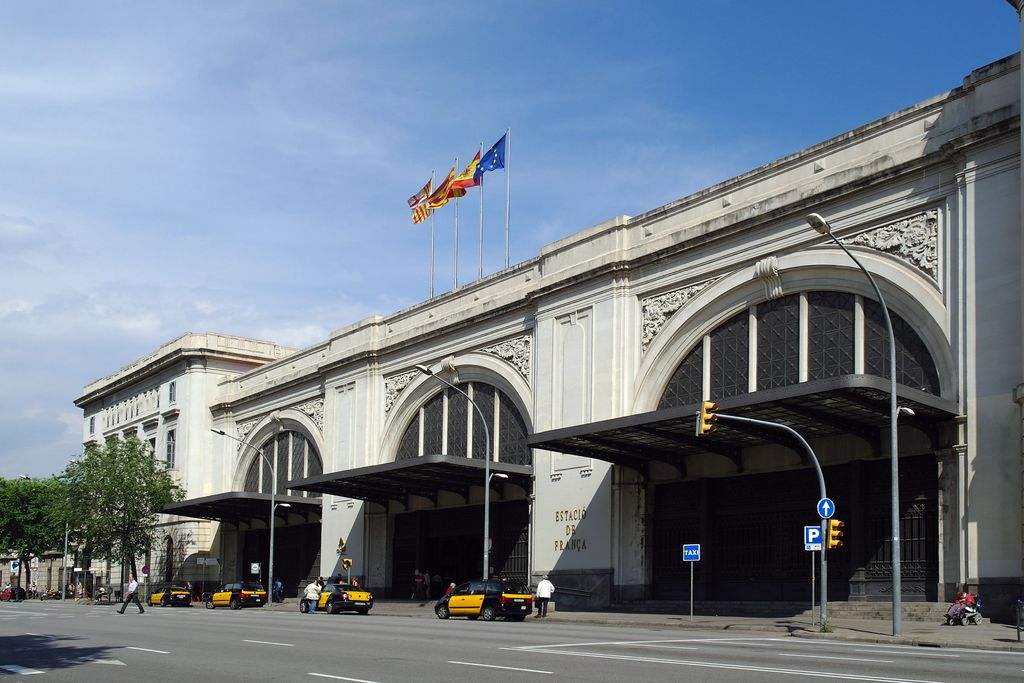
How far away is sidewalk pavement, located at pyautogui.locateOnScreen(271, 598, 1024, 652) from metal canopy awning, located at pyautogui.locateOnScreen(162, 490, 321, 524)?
67.9 ft

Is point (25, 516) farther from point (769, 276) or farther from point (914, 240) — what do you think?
point (914, 240)

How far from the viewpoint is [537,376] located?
145ft

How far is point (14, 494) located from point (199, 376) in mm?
29320

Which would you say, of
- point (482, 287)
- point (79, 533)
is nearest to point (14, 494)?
point (79, 533)

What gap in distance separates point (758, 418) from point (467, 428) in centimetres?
1899

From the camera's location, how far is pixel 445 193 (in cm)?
5297

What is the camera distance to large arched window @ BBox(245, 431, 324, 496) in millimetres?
61250

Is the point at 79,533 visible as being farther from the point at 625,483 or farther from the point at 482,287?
the point at 625,483

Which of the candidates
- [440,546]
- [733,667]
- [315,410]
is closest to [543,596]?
[440,546]

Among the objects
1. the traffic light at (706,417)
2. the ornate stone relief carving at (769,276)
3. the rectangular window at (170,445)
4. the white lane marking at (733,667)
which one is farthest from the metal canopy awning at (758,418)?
the rectangular window at (170,445)

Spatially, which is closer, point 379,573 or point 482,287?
point 482,287

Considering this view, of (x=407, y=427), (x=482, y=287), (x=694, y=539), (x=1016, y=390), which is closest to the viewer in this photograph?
(x=1016, y=390)

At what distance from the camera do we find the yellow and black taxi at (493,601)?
3541 cm

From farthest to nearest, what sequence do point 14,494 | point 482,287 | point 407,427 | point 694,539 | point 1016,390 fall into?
point 14,494, point 407,427, point 482,287, point 694,539, point 1016,390
